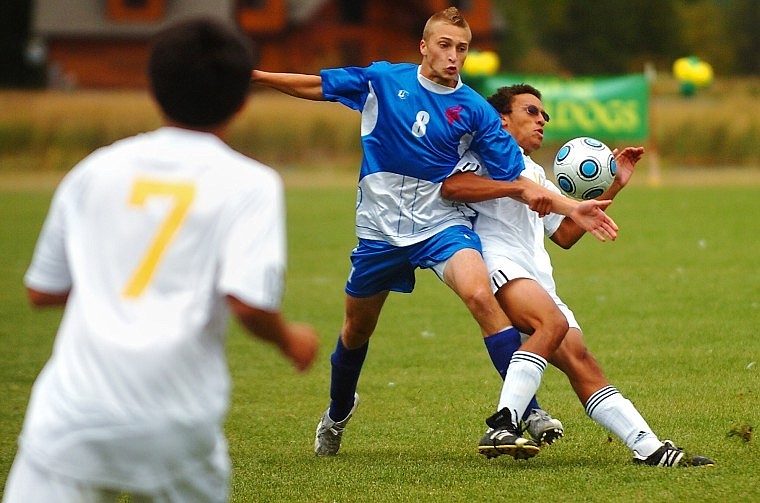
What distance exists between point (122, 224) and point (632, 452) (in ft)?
11.6

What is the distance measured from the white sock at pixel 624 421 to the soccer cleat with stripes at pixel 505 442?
42 centimetres

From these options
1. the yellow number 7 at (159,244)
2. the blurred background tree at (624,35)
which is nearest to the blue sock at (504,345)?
the yellow number 7 at (159,244)

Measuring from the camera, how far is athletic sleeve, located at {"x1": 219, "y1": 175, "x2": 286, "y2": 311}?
121 inches

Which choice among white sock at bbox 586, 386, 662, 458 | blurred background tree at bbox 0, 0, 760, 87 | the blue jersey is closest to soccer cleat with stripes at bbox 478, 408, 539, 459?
white sock at bbox 586, 386, 662, 458

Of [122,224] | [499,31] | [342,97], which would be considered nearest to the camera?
[122,224]

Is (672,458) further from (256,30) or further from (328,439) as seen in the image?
(256,30)

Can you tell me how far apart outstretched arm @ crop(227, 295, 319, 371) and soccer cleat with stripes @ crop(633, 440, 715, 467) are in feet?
9.42

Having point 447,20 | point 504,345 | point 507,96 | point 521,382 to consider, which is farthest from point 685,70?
point 521,382

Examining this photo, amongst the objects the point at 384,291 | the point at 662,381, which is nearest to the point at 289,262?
the point at 662,381

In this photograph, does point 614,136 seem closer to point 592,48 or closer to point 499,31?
point 499,31

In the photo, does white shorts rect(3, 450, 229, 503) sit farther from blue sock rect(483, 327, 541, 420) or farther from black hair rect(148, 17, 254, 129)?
blue sock rect(483, 327, 541, 420)

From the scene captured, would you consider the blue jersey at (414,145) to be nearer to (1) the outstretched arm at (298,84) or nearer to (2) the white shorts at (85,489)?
(1) the outstretched arm at (298,84)

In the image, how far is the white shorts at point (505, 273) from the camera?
19.9ft

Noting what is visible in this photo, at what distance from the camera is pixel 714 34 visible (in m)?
80.9
